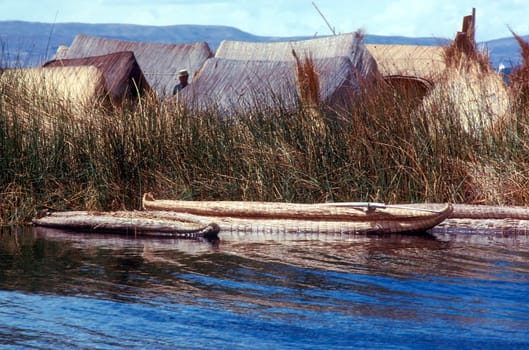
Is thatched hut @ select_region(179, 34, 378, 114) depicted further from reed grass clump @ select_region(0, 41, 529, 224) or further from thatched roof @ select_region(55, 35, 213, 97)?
thatched roof @ select_region(55, 35, 213, 97)

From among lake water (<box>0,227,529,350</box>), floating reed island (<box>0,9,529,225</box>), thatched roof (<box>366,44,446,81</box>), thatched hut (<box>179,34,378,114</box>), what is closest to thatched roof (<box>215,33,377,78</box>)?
thatched hut (<box>179,34,378,114</box>)

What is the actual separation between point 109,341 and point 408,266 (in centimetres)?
248

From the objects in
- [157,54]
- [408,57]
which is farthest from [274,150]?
[157,54]

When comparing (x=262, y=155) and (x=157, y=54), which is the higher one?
(x=157, y=54)

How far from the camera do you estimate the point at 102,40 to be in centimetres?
1895

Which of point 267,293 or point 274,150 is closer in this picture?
point 267,293

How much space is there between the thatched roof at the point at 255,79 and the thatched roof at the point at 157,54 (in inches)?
154

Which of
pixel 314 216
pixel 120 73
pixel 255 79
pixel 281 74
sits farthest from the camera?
pixel 120 73

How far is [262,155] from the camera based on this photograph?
8.96 meters

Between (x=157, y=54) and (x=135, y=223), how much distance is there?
1058 cm

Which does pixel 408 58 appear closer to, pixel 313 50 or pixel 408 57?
pixel 408 57

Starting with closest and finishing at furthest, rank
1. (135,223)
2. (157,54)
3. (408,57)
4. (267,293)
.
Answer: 1. (267,293)
2. (135,223)
3. (408,57)
4. (157,54)

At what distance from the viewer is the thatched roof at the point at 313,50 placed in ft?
47.8

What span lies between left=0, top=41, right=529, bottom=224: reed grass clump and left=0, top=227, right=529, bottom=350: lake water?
2.69ft
